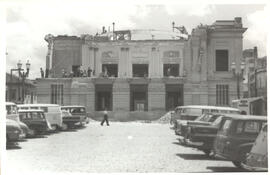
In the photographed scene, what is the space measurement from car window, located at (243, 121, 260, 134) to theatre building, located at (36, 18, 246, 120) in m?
3.77

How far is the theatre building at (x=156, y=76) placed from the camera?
15352 millimetres

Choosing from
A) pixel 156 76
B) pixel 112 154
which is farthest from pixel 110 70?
pixel 112 154

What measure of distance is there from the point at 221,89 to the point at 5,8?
7.63 metres

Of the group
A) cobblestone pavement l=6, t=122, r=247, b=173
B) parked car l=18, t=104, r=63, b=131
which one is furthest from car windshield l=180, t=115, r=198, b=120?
parked car l=18, t=104, r=63, b=131

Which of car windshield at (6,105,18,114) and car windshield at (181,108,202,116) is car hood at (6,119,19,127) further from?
car windshield at (181,108,202,116)

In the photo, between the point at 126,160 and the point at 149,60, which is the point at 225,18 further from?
the point at 149,60

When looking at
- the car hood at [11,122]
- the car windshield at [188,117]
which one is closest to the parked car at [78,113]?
the car hood at [11,122]

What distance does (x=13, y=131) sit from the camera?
43.8 ft

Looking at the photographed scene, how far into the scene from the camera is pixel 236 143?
10320 mm

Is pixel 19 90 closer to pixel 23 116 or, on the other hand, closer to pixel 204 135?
pixel 23 116

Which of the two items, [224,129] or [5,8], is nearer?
[224,129]

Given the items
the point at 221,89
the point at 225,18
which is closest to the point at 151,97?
the point at 221,89

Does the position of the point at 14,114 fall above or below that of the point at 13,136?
above

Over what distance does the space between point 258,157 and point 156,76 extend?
8432 mm
